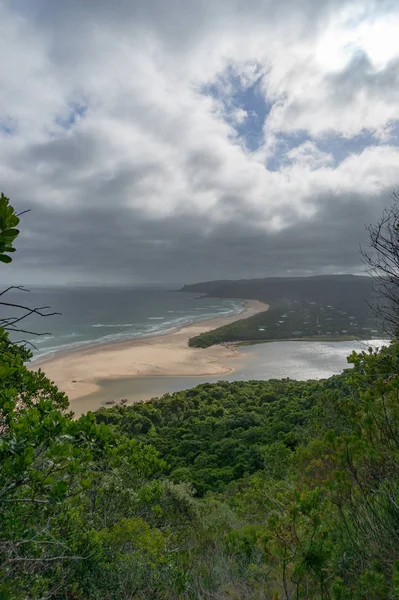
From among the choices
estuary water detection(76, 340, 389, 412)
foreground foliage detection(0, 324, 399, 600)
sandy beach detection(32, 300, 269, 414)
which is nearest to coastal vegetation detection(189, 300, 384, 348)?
sandy beach detection(32, 300, 269, 414)

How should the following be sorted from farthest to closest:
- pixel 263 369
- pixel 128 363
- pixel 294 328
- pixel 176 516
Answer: pixel 294 328 < pixel 263 369 < pixel 128 363 < pixel 176 516

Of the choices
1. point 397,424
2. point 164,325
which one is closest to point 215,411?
point 397,424

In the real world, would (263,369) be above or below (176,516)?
below

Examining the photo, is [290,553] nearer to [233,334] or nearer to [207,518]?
[207,518]

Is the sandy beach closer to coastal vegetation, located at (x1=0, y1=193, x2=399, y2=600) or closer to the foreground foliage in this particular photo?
coastal vegetation, located at (x1=0, y1=193, x2=399, y2=600)

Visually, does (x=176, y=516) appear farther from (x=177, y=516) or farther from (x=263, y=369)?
(x=263, y=369)

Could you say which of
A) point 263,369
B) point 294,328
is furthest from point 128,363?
point 294,328

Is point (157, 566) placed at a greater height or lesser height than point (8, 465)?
lesser
